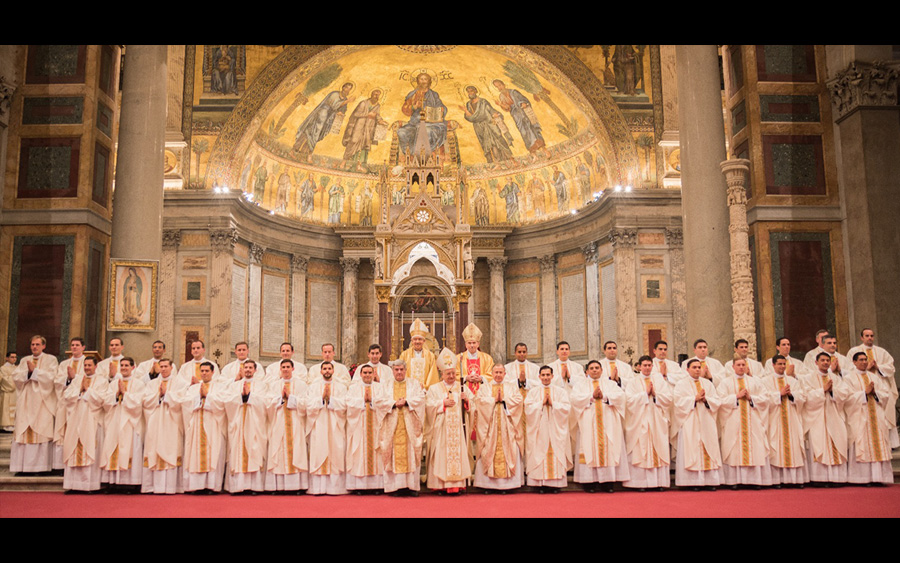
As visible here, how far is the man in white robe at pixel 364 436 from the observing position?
1010 centimetres

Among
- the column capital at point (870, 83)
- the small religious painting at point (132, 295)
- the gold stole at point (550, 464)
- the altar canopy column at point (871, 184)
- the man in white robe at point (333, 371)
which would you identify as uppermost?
the column capital at point (870, 83)

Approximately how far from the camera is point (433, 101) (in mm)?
26359

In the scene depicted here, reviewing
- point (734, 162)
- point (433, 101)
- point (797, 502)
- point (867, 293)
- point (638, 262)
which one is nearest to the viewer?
point (797, 502)

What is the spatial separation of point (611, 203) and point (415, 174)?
5.77 meters

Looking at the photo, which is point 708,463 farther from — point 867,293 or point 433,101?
point 433,101

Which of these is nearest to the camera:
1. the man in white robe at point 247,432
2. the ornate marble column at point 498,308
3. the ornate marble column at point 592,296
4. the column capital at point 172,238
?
the man in white robe at point 247,432

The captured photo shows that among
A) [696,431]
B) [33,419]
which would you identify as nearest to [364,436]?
[696,431]

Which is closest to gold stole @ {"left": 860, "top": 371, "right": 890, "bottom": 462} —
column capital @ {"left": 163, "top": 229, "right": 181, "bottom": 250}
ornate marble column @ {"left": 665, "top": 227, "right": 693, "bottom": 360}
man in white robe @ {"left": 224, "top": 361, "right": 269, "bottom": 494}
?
man in white robe @ {"left": 224, "top": 361, "right": 269, "bottom": 494}

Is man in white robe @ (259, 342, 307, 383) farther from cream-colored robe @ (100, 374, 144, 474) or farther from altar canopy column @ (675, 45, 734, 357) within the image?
altar canopy column @ (675, 45, 734, 357)

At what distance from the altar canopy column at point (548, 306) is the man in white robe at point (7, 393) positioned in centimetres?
1617

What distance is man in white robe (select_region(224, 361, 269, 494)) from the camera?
10055mm

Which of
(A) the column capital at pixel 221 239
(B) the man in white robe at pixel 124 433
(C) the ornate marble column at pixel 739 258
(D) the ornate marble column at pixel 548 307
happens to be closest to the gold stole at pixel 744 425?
(C) the ornate marble column at pixel 739 258

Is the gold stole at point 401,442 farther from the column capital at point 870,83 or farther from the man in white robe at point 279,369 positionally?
the column capital at point 870,83

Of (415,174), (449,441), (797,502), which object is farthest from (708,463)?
(415,174)
